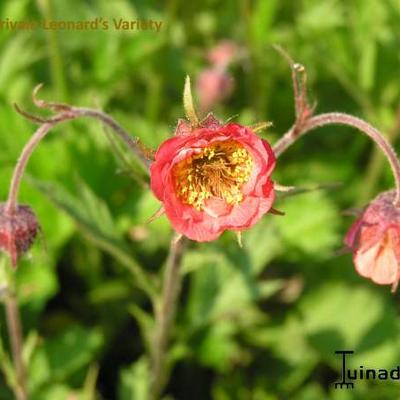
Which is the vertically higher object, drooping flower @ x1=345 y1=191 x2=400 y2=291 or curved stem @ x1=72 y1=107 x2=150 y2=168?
curved stem @ x1=72 y1=107 x2=150 y2=168

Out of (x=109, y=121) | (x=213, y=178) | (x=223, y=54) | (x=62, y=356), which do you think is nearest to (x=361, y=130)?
(x=213, y=178)

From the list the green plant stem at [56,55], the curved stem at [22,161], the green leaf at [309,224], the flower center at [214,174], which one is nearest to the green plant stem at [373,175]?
the green leaf at [309,224]

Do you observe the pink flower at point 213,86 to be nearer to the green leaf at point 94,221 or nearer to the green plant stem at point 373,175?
the green plant stem at point 373,175

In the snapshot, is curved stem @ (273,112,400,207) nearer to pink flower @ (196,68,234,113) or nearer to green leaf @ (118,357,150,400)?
green leaf @ (118,357,150,400)

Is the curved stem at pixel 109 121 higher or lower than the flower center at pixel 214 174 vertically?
higher

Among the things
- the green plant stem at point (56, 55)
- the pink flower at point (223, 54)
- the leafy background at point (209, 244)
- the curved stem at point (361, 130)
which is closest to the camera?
the curved stem at point (361, 130)

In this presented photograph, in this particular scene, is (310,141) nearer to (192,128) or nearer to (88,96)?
(88,96)

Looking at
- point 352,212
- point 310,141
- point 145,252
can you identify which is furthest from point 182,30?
point 352,212

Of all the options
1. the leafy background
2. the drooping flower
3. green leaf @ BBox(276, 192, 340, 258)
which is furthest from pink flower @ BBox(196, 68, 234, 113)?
the drooping flower

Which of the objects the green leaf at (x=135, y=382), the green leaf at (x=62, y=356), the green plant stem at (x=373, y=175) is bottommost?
the green leaf at (x=135, y=382)
